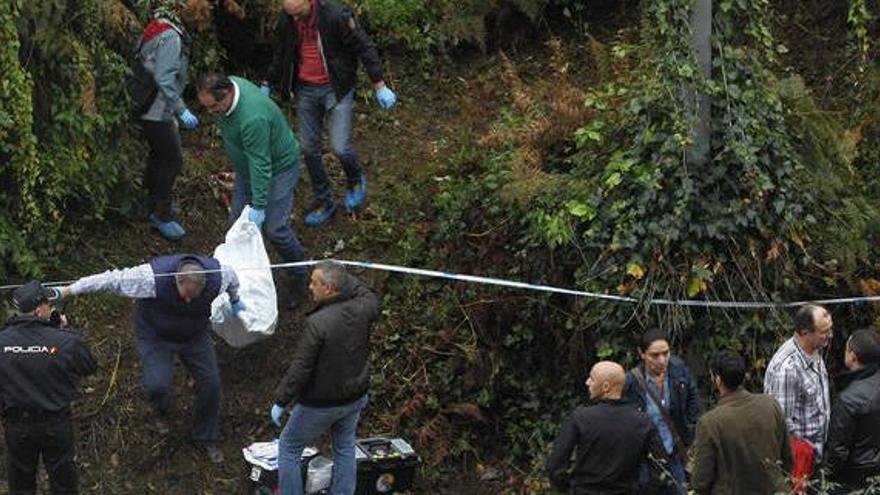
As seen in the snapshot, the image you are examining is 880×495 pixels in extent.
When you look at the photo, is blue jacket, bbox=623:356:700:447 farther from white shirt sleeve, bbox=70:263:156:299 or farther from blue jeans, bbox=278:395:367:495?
white shirt sleeve, bbox=70:263:156:299

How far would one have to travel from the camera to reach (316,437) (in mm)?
7809

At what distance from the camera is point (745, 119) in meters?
8.19

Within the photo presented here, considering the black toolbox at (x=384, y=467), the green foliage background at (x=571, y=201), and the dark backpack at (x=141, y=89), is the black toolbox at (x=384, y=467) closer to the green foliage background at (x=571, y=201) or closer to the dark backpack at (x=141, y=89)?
the green foliage background at (x=571, y=201)

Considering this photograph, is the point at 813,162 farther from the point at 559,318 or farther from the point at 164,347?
the point at 164,347

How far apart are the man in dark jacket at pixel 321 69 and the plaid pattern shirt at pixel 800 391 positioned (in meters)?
3.92

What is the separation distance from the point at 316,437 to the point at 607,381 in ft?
6.32

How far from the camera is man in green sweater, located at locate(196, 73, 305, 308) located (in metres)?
8.90

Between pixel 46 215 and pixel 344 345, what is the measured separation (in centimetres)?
309

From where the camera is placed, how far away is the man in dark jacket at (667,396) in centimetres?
725

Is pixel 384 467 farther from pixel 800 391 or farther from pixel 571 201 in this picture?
pixel 800 391

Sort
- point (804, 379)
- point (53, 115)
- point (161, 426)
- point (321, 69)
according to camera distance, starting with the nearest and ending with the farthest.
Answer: point (804, 379)
point (161, 426)
point (53, 115)
point (321, 69)

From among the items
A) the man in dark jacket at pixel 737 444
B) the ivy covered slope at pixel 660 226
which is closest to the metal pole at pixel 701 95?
the ivy covered slope at pixel 660 226

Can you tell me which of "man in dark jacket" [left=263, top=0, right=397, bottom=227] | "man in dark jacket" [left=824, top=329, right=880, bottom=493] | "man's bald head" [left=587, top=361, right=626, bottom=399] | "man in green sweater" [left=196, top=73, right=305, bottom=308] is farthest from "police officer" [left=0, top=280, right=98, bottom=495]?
"man in dark jacket" [left=824, top=329, right=880, bottom=493]

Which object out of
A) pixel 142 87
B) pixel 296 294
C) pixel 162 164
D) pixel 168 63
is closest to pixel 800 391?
pixel 296 294
